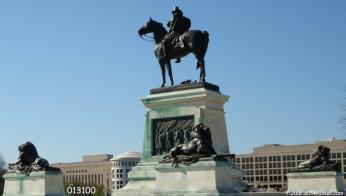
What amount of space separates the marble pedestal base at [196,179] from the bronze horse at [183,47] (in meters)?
6.64

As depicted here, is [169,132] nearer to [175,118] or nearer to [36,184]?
[175,118]

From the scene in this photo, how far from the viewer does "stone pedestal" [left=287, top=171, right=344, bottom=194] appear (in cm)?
2815

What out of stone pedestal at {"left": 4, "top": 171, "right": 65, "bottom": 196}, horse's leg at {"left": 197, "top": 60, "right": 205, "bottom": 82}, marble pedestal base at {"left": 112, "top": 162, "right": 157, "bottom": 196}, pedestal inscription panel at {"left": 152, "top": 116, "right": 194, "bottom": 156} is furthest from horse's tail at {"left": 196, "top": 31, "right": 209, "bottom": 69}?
stone pedestal at {"left": 4, "top": 171, "right": 65, "bottom": 196}

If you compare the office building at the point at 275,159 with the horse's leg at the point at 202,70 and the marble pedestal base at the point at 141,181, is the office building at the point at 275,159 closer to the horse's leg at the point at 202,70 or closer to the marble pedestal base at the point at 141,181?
the horse's leg at the point at 202,70

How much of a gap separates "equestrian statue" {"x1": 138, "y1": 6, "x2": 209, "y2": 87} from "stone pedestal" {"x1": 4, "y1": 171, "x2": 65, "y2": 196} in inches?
265

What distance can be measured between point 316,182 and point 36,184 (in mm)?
12690

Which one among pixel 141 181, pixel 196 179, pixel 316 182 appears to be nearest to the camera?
pixel 196 179

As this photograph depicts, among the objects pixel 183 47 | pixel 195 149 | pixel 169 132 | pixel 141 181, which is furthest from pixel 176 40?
pixel 195 149

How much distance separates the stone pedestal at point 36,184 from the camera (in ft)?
92.1

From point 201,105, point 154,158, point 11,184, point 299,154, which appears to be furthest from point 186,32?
point 299,154

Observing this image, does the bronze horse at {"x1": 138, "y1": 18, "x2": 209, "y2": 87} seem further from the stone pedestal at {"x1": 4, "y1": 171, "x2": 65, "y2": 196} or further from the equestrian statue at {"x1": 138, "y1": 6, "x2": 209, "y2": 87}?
the stone pedestal at {"x1": 4, "y1": 171, "x2": 65, "y2": 196}

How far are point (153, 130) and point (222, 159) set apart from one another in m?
6.99

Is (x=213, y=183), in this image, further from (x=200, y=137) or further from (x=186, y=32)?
(x=186, y=32)

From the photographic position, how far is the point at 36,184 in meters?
28.3
